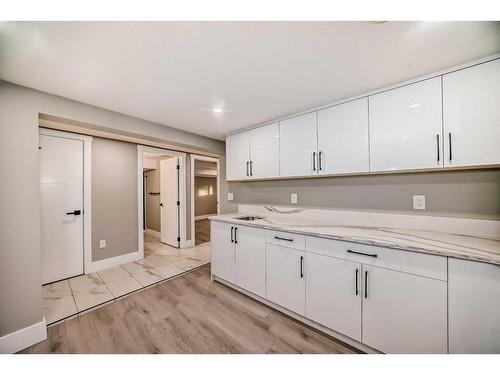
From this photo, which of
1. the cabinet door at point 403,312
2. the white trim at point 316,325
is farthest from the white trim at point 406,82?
the white trim at point 316,325

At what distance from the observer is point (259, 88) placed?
5.47ft

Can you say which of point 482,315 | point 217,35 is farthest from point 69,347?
point 482,315

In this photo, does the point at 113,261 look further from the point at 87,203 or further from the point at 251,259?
the point at 251,259

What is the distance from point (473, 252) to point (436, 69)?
4.25 feet

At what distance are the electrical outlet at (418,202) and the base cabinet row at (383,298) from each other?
691 mm

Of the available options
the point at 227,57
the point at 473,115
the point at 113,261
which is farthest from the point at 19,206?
the point at 473,115

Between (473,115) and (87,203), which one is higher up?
(473,115)

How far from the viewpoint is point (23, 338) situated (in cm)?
152

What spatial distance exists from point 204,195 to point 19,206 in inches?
268

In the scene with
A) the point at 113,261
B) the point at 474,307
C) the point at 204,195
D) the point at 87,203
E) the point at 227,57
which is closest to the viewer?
the point at 474,307

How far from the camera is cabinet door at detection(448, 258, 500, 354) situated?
1.04 metres

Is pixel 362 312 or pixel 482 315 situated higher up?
pixel 482 315
